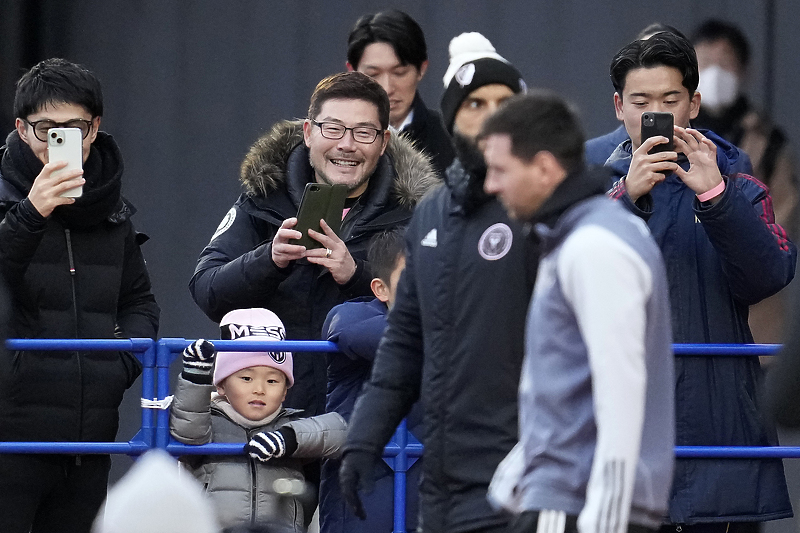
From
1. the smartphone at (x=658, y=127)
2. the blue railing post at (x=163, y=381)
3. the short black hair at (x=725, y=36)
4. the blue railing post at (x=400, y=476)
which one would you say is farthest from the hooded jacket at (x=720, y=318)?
the short black hair at (x=725, y=36)

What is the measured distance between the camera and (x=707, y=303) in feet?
16.3

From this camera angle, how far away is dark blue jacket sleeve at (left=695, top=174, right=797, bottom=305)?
4.72m

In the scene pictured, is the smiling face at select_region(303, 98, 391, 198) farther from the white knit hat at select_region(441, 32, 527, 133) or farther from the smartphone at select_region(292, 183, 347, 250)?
the white knit hat at select_region(441, 32, 527, 133)

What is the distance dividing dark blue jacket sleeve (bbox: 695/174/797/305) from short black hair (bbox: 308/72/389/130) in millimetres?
1286

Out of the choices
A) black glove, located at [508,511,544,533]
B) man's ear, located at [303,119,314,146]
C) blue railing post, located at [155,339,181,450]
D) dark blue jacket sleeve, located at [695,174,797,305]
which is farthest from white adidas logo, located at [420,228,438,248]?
man's ear, located at [303,119,314,146]

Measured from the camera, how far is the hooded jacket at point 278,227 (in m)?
5.33

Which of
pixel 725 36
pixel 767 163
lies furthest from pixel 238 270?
pixel 725 36

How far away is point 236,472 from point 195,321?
12.1 feet

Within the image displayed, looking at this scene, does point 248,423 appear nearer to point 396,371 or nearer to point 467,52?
point 396,371

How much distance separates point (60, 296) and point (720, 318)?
7.49 feet

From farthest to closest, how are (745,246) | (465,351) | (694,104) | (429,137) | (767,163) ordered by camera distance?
(767,163) < (429,137) < (694,104) < (745,246) < (465,351)

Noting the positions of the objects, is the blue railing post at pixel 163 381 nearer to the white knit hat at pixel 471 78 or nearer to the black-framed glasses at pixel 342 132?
the black-framed glasses at pixel 342 132

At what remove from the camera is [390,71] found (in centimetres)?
625

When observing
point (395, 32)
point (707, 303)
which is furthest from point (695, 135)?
point (395, 32)
